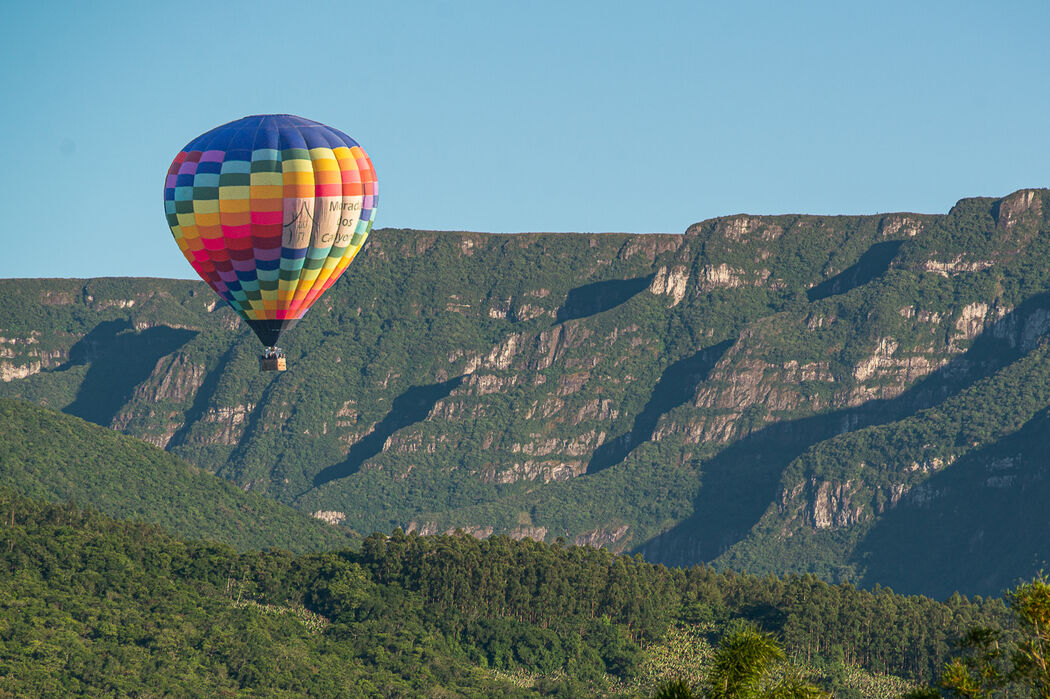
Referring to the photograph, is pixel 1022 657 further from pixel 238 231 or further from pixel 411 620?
pixel 411 620

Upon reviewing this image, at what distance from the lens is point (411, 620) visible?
18212 cm

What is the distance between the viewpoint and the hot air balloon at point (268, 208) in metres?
122

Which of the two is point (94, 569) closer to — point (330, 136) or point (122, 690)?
point (122, 690)

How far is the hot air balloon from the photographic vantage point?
4815 inches

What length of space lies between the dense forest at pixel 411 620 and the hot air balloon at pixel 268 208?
4004cm

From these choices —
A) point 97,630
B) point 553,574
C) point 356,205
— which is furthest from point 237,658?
point 356,205

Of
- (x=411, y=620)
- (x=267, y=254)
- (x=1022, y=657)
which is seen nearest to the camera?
(x=1022, y=657)

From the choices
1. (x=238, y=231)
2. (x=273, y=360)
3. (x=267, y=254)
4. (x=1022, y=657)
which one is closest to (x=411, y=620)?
(x=273, y=360)

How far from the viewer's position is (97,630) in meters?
164

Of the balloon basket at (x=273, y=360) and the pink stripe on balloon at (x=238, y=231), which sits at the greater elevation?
the pink stripe on balloon at (x=238, y=231)

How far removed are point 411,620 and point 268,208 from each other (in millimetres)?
68198

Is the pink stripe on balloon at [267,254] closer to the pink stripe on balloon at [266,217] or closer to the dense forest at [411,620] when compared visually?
the pink stripe on balloon at [266,217]

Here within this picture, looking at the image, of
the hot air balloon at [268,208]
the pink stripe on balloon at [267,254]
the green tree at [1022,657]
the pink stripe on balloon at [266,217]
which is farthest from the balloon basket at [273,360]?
the green tree at [1022,657]

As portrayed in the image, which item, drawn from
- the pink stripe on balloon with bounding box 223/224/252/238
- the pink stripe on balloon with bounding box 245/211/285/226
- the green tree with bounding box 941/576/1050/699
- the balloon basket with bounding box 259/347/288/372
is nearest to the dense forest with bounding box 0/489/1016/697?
the balloon basket with bounding box 259/347/288/372
